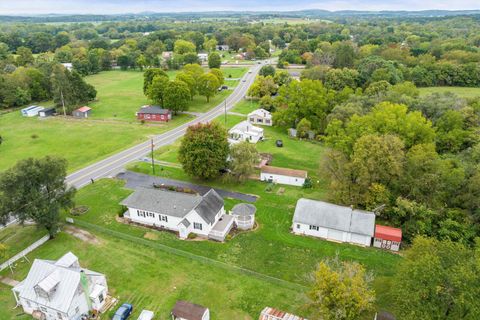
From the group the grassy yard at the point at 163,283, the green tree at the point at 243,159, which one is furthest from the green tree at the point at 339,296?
the green tree at the point at 243,159

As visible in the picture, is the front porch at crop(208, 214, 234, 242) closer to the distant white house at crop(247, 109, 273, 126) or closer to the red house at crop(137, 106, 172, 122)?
the distant white house at crop(247, 109, 273, 126)

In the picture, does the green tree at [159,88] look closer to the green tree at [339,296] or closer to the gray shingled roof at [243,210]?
the gray shingled roof at [243,210]

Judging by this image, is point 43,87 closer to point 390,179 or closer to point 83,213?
point 83,213

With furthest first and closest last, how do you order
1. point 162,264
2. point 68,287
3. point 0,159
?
point 0,159 < point 162,264 < point 68,287

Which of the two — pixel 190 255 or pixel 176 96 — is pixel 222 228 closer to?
pixel 190 255

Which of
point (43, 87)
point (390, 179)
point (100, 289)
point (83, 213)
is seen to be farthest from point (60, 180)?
point (43, 87)

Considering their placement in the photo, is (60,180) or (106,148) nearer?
(60,180)
